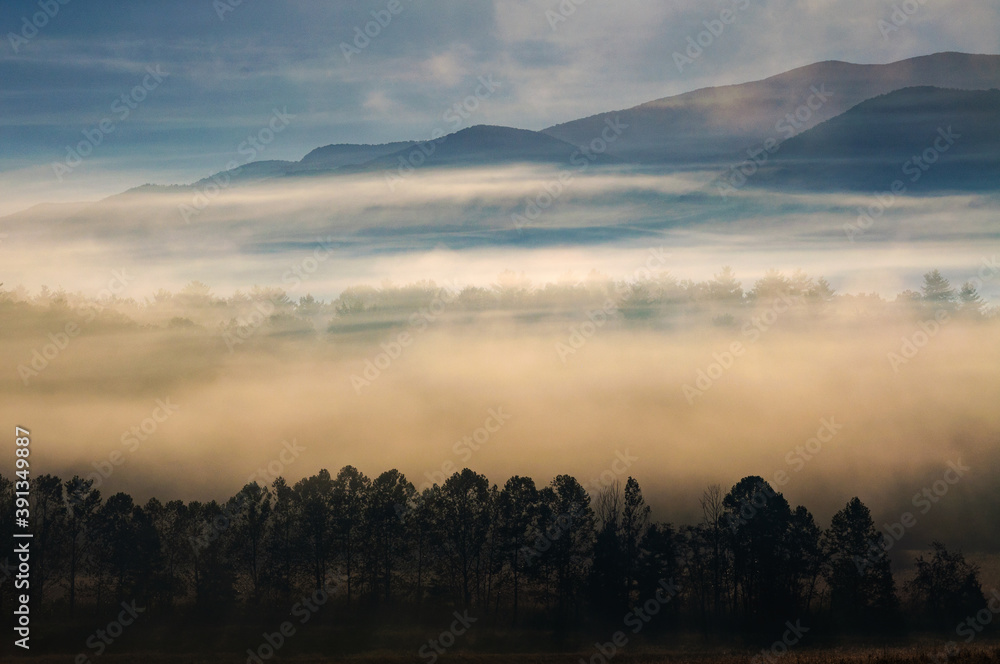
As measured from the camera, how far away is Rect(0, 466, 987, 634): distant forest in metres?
90.4

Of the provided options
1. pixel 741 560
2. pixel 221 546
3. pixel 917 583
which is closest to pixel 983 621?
pixel 917 583

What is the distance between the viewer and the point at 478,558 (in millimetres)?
102312

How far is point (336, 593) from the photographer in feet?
323

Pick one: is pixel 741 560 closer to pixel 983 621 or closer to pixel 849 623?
pixel 849 623

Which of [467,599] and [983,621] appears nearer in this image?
[983,621]

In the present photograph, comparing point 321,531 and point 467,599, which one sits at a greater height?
point 321,531

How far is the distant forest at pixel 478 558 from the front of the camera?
90.4 metres

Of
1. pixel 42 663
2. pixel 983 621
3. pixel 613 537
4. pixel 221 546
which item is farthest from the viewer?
pixel 221 546

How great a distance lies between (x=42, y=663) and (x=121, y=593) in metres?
18.2
